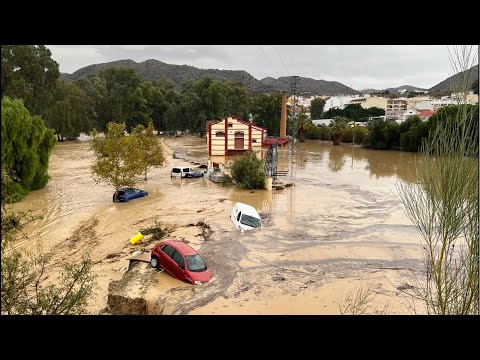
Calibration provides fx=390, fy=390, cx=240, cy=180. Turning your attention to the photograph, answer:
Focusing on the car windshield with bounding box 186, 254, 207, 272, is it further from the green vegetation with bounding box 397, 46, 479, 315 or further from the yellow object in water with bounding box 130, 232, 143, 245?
the green vegetation with bounding box 397, 46, 479, 315

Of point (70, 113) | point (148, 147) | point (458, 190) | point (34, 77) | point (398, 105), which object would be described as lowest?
A: point (148, 147)

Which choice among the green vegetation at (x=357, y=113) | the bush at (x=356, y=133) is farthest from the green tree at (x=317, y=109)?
the bush at (x=356, y=133)

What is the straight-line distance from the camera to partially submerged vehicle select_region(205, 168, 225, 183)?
24400 millimetres

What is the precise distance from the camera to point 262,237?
525 inches

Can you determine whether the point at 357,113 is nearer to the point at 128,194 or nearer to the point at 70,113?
the point at 70,113

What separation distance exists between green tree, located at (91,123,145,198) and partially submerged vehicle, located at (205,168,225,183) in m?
5.60

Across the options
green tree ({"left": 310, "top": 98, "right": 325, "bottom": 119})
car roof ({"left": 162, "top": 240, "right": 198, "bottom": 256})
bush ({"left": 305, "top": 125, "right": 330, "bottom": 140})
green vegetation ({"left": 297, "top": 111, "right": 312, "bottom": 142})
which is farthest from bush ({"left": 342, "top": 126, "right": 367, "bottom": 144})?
green tree ({"left": 310, "top": 98, "right": 325, "bottom": 119})

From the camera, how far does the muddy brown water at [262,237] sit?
887 centimetres

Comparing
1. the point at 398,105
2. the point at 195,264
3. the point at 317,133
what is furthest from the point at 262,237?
the point at 398,105

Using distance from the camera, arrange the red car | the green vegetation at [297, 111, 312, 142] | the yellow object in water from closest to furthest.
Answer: the red car → the yellow object in water → the green vegetation at [297, 111, 312, 142]

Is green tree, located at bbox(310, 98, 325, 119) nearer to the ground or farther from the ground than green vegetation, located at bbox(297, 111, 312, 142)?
farther from the ground

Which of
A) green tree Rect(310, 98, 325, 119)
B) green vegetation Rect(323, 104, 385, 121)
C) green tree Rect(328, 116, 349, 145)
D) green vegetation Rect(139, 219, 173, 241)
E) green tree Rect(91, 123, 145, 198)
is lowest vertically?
green vegetation Rect(139, 219, 173, 241)

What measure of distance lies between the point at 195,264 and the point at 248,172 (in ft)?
43.7
